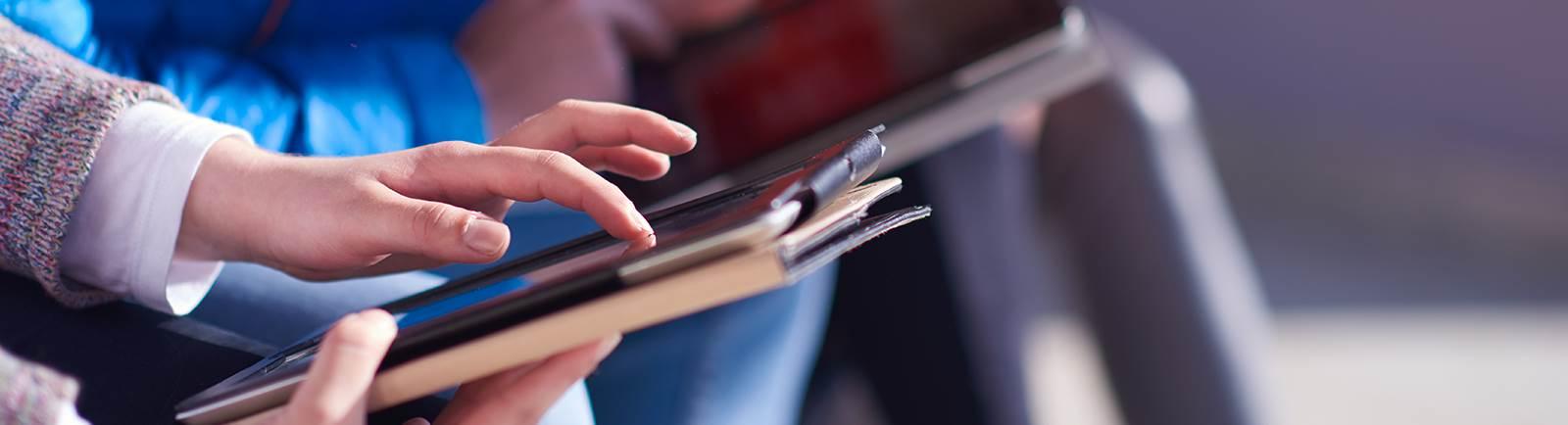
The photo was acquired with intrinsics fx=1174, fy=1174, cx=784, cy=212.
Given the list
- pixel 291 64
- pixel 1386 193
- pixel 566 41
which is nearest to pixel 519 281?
pixel 291 64

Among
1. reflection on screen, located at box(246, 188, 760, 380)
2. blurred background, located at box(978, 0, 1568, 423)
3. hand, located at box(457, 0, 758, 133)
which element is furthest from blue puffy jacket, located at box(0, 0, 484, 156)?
blurred background, located at box(978, 0, 1568, 423)

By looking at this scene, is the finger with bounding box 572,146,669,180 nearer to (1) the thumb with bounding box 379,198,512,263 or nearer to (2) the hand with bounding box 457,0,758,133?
(1) the thumb with bounding box 379,198,512,263

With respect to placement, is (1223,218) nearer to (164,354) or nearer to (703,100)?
(703,100)

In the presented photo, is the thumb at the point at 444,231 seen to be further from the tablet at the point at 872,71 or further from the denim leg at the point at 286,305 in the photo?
the tablet at the point at 872,71

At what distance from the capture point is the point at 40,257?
34 cm

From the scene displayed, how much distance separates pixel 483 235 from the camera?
0.29m

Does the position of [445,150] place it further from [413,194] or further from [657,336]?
[657,336]

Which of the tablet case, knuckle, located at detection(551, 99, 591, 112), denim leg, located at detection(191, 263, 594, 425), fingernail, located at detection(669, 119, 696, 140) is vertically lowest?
the tablet case

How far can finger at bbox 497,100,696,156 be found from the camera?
13.9 inches

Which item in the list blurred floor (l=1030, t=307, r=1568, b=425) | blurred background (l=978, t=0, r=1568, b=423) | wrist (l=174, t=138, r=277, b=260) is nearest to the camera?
wrist (l=174, t=138, r=277, b=260)

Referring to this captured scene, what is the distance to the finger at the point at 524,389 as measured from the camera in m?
0.31

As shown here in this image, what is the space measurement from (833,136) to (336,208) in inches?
10.9

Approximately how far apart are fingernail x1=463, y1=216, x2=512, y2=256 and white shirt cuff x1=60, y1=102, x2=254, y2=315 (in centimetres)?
11

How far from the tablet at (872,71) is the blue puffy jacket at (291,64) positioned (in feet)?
0.34
